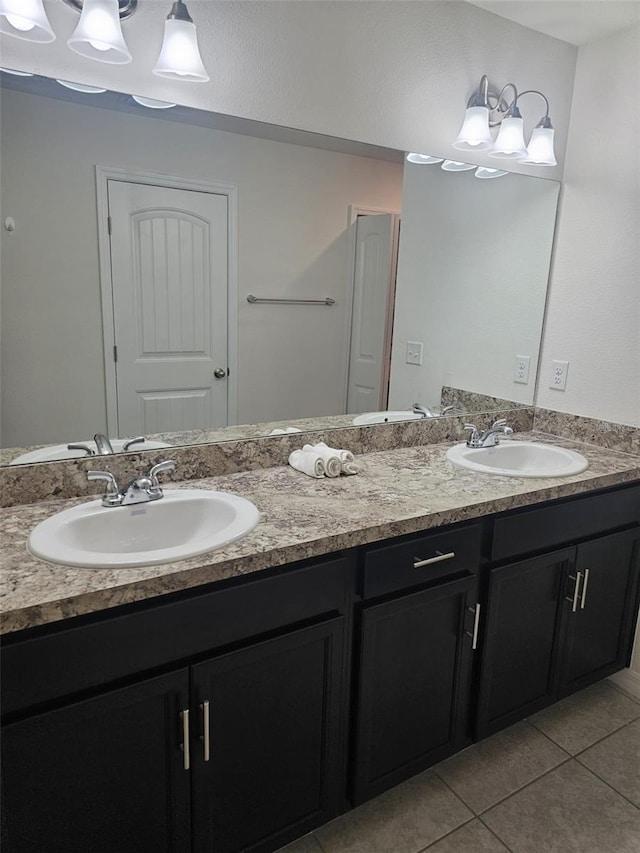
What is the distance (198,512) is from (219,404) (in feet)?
1.31

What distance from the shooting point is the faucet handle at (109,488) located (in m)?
1.43

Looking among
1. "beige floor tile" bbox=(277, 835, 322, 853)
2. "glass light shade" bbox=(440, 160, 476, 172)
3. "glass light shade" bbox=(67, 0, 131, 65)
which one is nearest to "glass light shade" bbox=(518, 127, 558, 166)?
"glass light shade" bbox=(440, 160, 476, 172)

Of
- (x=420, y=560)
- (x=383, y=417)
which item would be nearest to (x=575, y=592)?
(x=420, y=560)

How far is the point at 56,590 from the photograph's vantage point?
3.39ft

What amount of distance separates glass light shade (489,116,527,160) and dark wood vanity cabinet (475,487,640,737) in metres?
1.27

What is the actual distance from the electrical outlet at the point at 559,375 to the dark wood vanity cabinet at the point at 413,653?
106 cm

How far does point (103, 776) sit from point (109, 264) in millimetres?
1187

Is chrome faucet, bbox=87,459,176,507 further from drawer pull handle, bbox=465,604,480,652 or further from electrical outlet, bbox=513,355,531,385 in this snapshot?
electrical outlet, bbox=513,355,531,385

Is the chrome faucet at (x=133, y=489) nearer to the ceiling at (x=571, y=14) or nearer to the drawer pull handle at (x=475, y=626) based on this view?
the drawer pull handle at (x=475, y=626)

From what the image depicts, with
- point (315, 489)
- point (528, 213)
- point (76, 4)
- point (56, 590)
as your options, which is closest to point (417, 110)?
point (528, 213)

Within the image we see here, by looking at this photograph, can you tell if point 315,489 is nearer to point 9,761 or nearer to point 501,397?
point 9,761

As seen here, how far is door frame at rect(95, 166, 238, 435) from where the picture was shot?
4.90 ft

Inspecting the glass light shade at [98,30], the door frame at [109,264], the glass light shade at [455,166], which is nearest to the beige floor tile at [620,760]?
the door frame at [109,264]

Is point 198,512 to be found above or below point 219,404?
below
